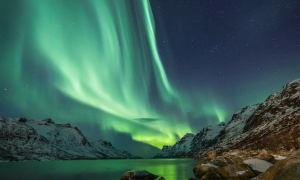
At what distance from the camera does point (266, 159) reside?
3095 centimetres

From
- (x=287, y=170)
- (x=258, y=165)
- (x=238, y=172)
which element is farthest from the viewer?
(x=258, y=165)

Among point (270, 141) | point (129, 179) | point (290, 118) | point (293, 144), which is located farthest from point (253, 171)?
point (290, 118)

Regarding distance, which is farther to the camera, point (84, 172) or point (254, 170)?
point (84, 172)

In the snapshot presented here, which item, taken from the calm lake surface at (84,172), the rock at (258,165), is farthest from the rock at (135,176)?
the rock at (258,165)

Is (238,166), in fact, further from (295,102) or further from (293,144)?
(295,102)

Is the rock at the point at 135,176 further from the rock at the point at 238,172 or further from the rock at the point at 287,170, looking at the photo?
the rock at the point at 287,170

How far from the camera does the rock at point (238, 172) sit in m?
24.8

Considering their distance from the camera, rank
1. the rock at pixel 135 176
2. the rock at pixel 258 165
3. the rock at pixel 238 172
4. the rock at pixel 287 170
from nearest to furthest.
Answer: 1. the rock at pixel 287 170
2. the rock at pixel 238 172
3. the rock at pixel 258 165
4. the rock at pixel 135 176

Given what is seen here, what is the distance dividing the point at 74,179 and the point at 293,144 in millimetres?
100764

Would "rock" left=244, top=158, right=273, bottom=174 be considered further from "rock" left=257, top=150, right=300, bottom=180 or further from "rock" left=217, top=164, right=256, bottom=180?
"rock" left=257, top=150, right=300, bottom=180

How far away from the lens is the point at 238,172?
25.5m

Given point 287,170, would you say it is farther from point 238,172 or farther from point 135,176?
point 135,176

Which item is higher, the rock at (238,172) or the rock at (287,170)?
the rock at (238,172)

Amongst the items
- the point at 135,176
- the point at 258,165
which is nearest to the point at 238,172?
the point at 258,165
